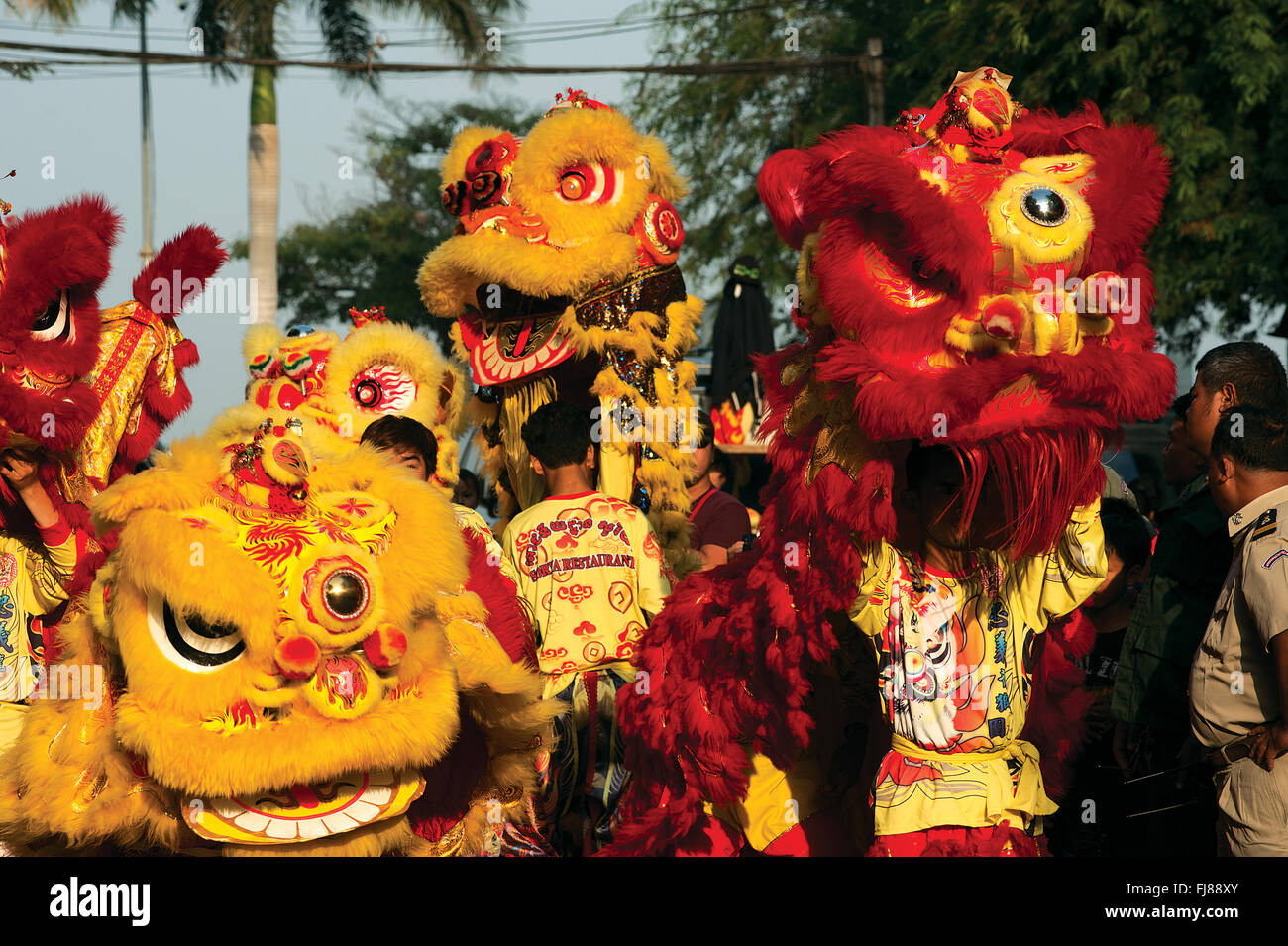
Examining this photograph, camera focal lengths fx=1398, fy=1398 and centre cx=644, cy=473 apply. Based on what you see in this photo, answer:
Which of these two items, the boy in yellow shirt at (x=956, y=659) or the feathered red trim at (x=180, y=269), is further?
the feathered red trim at (x=180, y=269)

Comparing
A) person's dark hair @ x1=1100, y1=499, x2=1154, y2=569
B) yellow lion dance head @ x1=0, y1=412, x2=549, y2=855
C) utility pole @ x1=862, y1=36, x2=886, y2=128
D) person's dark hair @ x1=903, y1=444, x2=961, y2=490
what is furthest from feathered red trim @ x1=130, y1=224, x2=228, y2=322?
utility pole @ x1=862, y1=36, x2=886, y2=128

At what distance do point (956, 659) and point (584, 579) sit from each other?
1.44 metres

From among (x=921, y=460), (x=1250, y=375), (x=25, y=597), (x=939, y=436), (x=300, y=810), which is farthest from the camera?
(x=25, y=597)

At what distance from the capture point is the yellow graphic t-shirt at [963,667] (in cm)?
317

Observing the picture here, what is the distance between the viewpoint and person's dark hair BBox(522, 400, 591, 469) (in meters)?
4.43

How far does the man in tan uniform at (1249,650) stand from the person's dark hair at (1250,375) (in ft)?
0.23

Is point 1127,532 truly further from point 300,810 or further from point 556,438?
point 300,810

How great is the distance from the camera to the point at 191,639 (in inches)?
110

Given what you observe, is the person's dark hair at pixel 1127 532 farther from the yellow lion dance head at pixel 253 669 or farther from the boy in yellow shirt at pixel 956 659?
the yellow lion dance head at pixel 253 669

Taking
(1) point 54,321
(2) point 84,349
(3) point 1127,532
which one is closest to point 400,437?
(2) point 84,349

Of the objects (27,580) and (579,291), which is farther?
(579,291)

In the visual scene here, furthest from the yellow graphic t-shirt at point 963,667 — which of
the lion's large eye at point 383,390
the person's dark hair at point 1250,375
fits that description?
the lion's large eye at point 383,390

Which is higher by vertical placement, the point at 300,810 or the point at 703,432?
the point at 703,432
